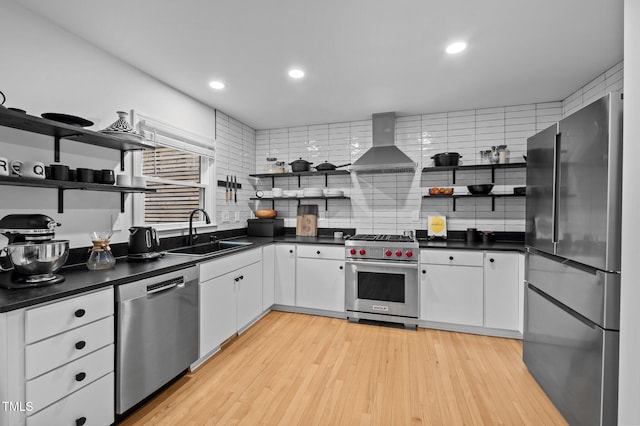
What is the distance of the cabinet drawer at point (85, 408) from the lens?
1.35 m

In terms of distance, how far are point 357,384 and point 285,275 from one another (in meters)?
1.68

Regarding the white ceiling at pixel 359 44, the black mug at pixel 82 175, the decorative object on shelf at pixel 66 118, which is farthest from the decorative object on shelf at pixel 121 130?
the white ceiling at pixel 359 44

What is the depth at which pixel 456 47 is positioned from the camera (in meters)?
2.20

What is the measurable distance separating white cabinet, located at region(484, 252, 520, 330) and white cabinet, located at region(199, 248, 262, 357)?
2.41 metres

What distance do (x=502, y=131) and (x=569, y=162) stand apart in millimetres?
2012

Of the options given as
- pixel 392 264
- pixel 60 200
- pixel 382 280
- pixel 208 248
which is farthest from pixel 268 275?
pixel 60 200

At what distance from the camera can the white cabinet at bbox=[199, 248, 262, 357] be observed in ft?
7.93

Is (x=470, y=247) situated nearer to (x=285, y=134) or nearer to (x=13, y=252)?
(x=285, y=134)

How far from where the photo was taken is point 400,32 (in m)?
2.02

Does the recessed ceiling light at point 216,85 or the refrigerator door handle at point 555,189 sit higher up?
the recessed ceiling light at point 216,85

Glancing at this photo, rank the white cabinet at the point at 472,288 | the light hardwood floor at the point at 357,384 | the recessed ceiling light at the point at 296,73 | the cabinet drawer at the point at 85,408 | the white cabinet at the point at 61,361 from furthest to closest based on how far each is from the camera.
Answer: the white cabinet at the point at 472,288 < the recessed ceiling light at the point at 296,73 < the light hardwood floor at the point at 357,384 < the cabinet drawer at the point at 85,408 < the white cabinet at the point at 61,361

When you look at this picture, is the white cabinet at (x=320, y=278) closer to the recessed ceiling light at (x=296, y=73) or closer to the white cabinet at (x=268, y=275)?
the white cabinet at (x=268, y=275)

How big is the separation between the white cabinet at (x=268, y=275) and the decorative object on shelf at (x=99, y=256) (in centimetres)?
166

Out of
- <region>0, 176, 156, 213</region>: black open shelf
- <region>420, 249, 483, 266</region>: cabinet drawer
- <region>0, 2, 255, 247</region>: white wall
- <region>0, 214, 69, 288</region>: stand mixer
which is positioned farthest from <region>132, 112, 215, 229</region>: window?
<region>420, 249, 483, 266</region>: cabinet drawer
